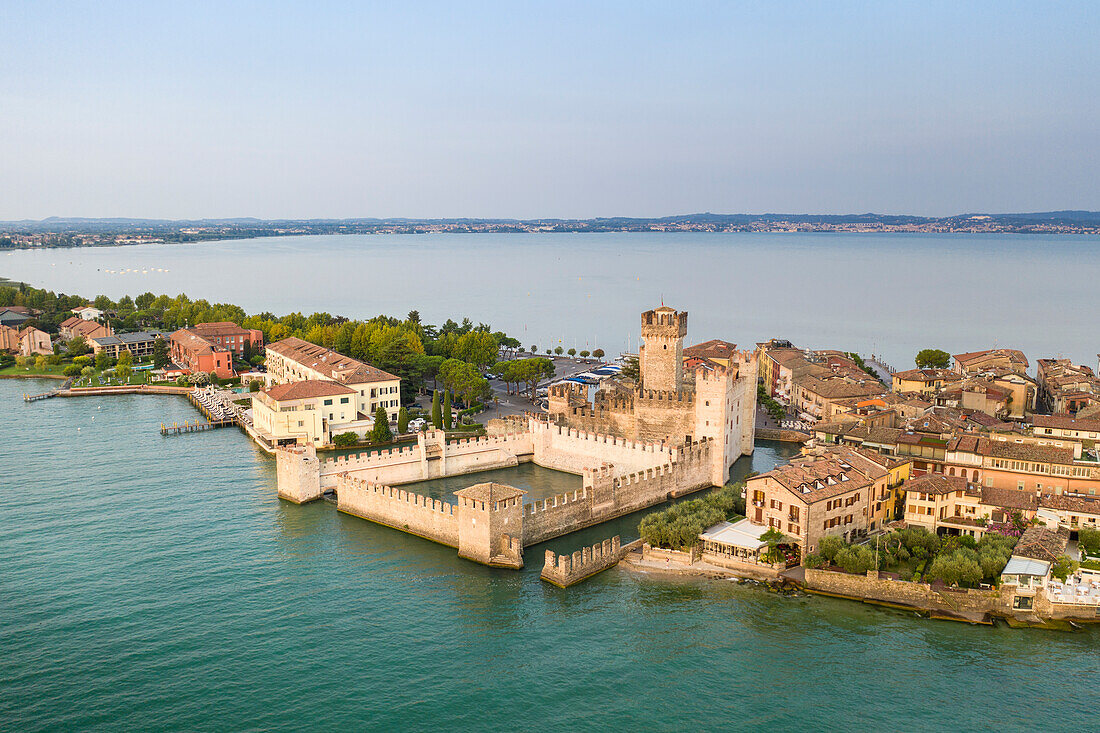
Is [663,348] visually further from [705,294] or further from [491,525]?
[705,294]

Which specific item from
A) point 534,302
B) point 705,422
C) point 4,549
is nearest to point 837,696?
point 705,422

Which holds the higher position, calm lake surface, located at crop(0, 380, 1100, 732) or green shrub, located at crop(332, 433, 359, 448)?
green shrub, located at crop(332, 433, 359, 448)

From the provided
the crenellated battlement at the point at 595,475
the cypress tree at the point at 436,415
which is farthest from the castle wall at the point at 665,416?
the cypress tree at the point at 436,415

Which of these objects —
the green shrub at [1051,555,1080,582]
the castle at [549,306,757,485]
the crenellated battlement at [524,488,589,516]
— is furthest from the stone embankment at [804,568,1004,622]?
the castle at [549,306,757,485]

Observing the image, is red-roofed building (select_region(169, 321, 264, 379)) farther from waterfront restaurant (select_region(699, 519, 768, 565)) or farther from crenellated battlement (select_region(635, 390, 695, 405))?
waterfront restaurant (select_region(699, 519, 768, 565))

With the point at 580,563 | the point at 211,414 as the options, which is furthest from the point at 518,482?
the point at 211,414

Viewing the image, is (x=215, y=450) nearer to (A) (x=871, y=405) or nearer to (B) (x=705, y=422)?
(B) (x=705, y=422)
